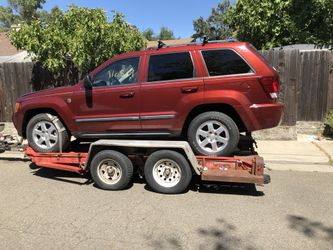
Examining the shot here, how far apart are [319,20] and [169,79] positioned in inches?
166

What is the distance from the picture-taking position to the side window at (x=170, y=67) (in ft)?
19.9

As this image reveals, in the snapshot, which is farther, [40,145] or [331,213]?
[40,145]

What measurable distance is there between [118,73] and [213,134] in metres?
1.94

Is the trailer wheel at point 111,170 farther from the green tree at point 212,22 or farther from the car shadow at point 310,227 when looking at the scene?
the green tree at point 212,22

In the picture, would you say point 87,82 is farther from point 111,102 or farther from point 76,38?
point 76,38

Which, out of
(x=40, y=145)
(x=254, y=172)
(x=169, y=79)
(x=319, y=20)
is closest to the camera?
(x=254, y=172)

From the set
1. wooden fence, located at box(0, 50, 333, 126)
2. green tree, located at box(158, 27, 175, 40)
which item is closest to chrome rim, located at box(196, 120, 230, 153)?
wooden fence, located at box(0, 50, 333, 126)

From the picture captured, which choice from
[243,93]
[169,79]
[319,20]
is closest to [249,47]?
[243,93]

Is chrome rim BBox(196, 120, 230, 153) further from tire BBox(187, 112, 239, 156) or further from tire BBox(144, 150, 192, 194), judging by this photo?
tire BBox(144, 150, 192, 194)

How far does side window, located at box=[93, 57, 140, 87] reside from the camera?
6.37m

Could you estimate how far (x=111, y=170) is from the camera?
6293 millimetres

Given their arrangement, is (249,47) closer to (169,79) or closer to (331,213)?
(169,79)

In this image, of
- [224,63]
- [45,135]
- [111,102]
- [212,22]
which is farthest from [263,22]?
[212,22]

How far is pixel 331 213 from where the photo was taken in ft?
16.9
